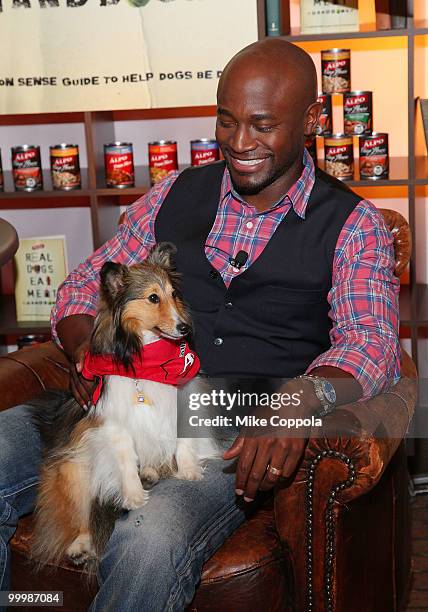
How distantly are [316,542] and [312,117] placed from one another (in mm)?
1002

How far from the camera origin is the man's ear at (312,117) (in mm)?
2170

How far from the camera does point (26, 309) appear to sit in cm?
350

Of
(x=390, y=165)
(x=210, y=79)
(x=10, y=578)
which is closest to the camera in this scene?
(x=10, y=578)

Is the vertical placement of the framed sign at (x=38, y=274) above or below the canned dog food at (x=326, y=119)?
below

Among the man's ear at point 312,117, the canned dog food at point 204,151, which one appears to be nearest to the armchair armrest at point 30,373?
the man's ear at point 312,117

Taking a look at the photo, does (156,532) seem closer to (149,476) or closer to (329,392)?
(149,476)

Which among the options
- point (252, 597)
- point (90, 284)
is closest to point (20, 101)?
point (90, 284)

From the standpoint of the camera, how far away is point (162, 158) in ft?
10.6

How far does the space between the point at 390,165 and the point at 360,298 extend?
1.42 m

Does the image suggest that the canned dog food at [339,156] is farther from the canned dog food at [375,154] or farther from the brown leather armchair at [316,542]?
the brown leather armchair at [316,542]

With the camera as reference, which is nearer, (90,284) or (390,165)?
(90,284)

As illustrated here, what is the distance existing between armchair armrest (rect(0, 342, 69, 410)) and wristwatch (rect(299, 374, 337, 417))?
32.8 inches

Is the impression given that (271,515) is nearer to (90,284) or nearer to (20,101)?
(90,284)

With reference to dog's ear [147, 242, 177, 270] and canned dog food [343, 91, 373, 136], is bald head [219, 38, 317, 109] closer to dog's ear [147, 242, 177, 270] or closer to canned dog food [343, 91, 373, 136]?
dog's ear [147, 242, 177, 270]
